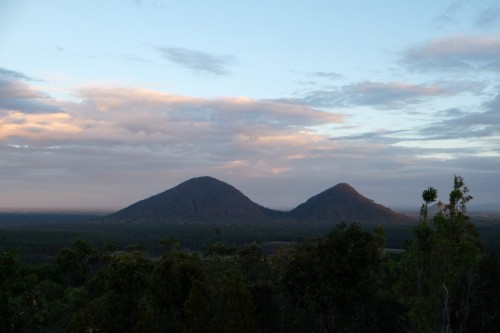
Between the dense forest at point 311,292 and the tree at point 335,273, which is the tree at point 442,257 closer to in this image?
the dense forest at point 311,292

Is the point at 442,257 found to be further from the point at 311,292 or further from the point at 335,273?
the point at 311,292

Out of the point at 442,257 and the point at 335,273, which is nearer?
the point at 442,257

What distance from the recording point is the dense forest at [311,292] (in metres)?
19.2

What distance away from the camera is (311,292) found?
2573 centimetres

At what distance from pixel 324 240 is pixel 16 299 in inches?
680

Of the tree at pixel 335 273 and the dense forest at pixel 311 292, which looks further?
the tree at pixel 335 273

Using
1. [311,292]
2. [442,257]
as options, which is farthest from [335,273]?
[442,257]

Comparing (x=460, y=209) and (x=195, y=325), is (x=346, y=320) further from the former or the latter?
(x=460, y=209)

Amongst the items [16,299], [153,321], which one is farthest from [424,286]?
[16,299]

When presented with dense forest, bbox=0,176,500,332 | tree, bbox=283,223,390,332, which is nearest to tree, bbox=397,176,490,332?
dense forest, bbox=0,176,500,332

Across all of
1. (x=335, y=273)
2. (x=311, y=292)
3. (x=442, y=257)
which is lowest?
(x=311, y=292)

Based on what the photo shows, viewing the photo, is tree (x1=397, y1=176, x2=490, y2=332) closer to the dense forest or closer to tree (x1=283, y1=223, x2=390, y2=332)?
the dense forest

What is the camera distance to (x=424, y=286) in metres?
21.6

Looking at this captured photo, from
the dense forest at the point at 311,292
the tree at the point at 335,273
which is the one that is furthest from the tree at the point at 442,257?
the tree at the point at 335,273
